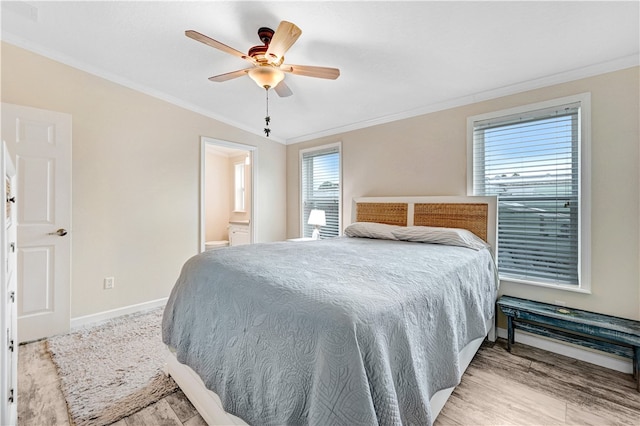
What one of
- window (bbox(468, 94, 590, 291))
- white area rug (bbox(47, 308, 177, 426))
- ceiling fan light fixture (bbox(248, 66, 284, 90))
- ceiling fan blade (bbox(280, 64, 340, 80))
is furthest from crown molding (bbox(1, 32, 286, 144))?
window (bbox(468, 94, 590, 291))

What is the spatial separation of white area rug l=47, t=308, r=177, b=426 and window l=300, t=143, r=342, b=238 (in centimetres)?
255

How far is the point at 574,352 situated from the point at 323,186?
11.0 ft

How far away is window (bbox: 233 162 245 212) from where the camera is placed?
6.53 m

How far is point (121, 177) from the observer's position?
3.09 meters

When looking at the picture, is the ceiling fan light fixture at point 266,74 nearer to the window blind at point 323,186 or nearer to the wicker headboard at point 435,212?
the wicker headboard at point 435,212

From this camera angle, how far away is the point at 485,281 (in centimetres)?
215

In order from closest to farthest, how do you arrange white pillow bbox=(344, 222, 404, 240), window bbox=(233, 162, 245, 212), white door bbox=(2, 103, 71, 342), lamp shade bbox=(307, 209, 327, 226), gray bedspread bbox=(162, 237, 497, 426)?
1. gray bedspread bbox=(162, 237, 497, 426)
2. white door bbox=(2, 103, 71, 342)
3. white pillow bbox=(344, 222, 404, 240)
4. lamp shade bbox=(307, 209, 327, 226)
5. window bbox=(233, 162, 245, 212)

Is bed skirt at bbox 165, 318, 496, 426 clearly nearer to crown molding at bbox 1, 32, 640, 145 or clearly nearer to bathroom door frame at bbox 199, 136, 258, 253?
bathroom door frame at bbox 199, 136, 258, 253

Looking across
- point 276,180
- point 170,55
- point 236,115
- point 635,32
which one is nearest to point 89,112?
point 170,55

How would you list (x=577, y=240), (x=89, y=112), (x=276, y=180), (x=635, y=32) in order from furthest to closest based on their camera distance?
(x=276, y=180) → (x=89, y=112) → (x=577, y=240) → (x=635, y=32)

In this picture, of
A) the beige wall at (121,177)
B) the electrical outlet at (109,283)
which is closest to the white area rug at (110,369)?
the electrical outlet at (109,283)

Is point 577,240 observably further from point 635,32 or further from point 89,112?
point 89,112

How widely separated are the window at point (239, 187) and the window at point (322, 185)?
2382 millimetres

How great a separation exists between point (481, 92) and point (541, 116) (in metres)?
0.59
